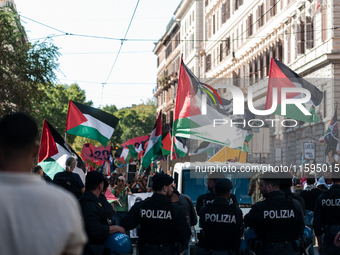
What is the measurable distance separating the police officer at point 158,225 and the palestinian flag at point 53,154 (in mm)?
4472

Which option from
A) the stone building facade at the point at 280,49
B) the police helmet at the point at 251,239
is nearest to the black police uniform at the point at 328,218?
the police helmet at the point at 251,239

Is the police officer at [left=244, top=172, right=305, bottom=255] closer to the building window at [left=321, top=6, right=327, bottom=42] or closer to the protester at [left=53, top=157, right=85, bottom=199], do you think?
the protester at [left=53, top=157, right=85, bottom=199]

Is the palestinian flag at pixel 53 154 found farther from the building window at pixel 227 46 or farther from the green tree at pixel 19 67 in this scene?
the building window at pixel 227 46

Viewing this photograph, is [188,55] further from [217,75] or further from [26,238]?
[26,238]

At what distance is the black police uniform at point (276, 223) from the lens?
6.23 meters

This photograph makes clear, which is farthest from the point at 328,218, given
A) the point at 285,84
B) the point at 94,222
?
the point at 285,84

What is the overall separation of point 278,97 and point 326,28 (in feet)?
55.7

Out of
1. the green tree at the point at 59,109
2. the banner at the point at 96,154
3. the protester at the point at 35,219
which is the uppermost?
the green tree at the point at 59,109

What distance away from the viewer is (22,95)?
19.5 m

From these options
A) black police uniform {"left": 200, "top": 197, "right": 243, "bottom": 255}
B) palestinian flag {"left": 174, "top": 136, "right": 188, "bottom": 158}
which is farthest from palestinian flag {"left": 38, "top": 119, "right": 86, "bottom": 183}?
palestinian flag {"left": 174, "top": 136, "right": 188, "bottom": 158}

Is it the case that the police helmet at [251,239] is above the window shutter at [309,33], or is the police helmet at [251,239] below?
below

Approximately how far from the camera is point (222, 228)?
6387 mm

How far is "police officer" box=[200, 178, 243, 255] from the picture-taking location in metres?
6.36

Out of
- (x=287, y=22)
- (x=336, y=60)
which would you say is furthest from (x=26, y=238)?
(x=287, y=22)
